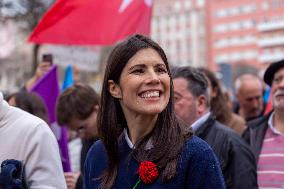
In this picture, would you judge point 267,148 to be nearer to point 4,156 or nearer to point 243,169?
point 243,169

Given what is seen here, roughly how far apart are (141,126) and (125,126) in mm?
182

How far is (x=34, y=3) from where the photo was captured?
49.5 feet

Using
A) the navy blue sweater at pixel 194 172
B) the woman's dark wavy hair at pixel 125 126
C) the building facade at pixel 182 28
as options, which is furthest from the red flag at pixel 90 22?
the building facade at pixel 182 28

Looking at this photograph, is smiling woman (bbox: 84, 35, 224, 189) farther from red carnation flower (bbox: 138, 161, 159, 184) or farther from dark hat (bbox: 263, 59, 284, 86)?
dark hat (bbox: 263, 59, 284, 86)

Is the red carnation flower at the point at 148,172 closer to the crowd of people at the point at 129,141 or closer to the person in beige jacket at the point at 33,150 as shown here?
the crowd of people at the point at 129,141

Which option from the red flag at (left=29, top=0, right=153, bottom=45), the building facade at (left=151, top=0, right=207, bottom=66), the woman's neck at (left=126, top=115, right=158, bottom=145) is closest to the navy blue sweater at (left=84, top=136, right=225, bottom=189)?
the woman's neck at (left=126, top=115, right=158, bottom=145)

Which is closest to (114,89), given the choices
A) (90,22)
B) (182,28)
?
(90,22)

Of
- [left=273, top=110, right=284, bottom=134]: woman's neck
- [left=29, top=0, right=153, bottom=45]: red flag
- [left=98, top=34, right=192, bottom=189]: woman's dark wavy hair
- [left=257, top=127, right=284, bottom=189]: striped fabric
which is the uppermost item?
[left=29, top=0, right=153, bottom=45]: red flag

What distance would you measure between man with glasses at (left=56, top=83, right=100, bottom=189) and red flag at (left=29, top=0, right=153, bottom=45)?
1621 mm

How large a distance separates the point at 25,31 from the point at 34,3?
5.64 ft

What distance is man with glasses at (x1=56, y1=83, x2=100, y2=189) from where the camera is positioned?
4.41 metres

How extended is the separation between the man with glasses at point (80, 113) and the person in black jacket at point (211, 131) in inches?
28.4

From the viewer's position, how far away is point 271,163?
391 centimetres

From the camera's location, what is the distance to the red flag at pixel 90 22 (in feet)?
19.7
